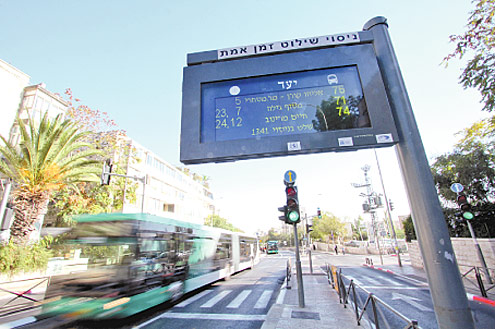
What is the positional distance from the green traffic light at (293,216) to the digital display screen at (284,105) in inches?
190

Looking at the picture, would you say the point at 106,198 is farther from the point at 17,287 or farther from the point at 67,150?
the point at 17,287

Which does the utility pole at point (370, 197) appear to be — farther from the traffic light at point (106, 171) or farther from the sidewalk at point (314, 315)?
the traffic light at point (106, 171)

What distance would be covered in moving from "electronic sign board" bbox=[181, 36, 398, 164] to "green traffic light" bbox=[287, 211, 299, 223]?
4802mm

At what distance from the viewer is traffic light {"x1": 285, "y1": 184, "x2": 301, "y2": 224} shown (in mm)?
7559

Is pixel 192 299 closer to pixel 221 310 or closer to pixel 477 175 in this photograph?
pixel 221 310

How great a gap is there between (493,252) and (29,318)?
1876cm

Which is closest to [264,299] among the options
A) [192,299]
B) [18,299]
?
[192,299]

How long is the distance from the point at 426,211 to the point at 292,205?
208 inches

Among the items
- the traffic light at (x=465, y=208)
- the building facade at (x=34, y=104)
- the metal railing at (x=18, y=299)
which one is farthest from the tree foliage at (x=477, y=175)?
the building facade at (x=34, y=104)

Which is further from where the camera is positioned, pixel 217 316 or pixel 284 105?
pixel 217 316

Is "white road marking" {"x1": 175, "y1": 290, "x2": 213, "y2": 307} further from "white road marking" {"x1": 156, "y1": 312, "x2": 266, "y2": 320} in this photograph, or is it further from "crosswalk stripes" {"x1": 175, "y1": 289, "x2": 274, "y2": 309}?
"white road marking" {"x1": 156, "y1": 312, "x2": 266, "y2": 320}

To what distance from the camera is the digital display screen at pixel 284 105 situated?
337 cm

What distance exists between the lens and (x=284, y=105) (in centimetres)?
357

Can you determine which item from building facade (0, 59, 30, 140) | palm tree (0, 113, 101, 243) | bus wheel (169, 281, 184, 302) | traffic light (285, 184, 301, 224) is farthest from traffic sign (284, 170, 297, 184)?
building facade (0, 59, 30, 140)
